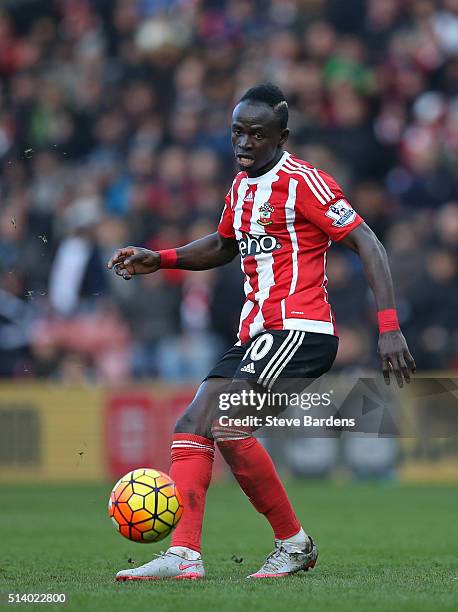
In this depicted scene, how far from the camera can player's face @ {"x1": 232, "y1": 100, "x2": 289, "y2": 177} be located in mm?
5957

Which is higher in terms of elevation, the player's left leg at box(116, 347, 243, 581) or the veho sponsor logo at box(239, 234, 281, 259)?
the veho sponsor logo at box(239, 234, 281, 259)

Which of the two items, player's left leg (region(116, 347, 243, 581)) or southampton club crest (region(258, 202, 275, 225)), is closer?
player's left leg (region(116, 347, 243, 581))

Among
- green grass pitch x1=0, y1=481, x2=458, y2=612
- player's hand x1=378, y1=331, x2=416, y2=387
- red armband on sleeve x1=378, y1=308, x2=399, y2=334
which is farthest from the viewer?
red armband on sleeve x1=378, y1=308, x2=399, y2=334

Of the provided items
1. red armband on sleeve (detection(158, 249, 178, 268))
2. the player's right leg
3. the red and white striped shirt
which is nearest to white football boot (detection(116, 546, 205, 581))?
the player's right leg

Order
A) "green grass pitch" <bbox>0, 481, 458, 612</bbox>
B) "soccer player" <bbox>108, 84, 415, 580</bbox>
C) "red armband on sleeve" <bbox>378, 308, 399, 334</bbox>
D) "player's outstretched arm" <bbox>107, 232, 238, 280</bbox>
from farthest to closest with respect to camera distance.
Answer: "player's outstretched arm" <bbox>107, 232, 238, 280</bbox>, "soccer player" <bbox>108, 84, 415, 580</bbox>, "red armband on sleeve" <bbox>378, 308, 399, 334</bbox>, "green grass pitch" <bbox>0, 481, 458, 612</bbox>

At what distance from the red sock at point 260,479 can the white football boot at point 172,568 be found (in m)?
0.42

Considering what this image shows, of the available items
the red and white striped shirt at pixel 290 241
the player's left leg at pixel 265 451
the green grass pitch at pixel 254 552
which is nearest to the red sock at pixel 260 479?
the player's left leg at pixel 265 451

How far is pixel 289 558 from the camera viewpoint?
240 inches

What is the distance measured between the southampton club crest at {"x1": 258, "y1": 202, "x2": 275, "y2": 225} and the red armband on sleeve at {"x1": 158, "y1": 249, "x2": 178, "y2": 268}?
69 cm

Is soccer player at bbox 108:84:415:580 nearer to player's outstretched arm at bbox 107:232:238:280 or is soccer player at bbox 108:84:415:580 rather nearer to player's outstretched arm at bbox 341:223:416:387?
player's outstretched arm at bbox 341:223:416:387

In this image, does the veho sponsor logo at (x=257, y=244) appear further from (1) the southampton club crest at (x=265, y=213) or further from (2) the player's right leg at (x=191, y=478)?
(2) the player's right leg at (x=191, y=478)

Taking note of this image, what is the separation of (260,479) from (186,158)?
9376 millimetres

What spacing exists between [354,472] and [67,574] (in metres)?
7.44

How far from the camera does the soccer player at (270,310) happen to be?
5.87m
